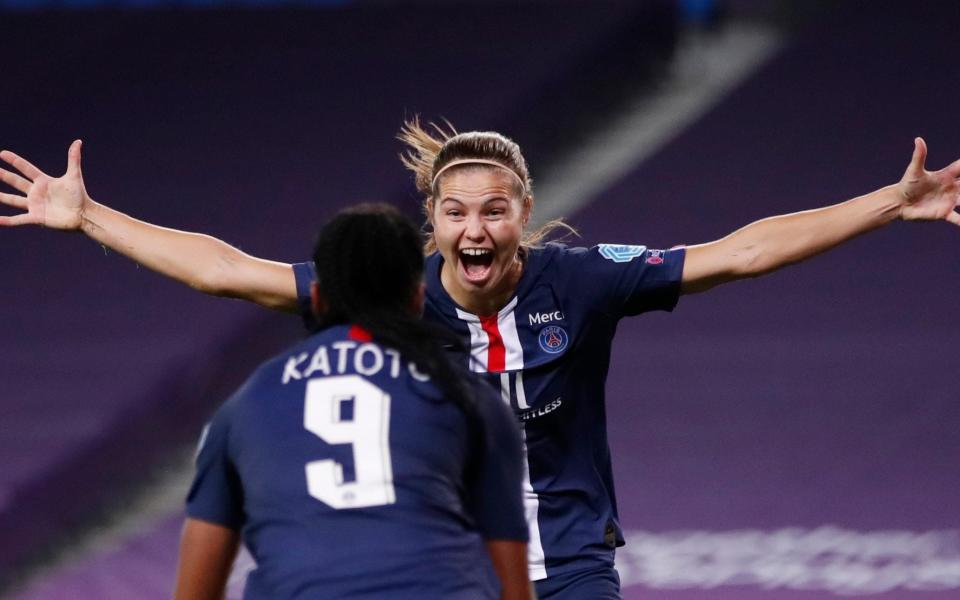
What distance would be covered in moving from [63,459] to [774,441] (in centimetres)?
376

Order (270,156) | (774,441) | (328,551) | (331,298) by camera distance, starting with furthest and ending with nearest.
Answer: (270,156) → (774,441) → (331,298) → (328,551)

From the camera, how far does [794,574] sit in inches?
271

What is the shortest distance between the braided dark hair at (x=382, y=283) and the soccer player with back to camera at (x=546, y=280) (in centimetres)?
129

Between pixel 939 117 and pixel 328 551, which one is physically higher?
pixel 939 117

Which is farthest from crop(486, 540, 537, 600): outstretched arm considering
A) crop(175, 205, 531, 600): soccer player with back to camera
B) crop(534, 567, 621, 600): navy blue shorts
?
crop(534, 567, 621, 600): navy blue shorts

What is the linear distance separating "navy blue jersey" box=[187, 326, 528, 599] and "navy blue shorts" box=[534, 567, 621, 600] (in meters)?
1.19

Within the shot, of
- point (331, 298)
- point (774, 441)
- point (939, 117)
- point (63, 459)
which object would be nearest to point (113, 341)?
point (63, 459)

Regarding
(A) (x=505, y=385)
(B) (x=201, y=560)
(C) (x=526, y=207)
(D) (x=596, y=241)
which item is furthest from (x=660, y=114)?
(B) (x=201, y=560)

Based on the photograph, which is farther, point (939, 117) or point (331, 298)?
point (939, 117)

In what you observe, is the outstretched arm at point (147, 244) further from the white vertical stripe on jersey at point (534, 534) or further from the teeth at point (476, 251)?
the white vertical stripe on jersey at point (534, 534)

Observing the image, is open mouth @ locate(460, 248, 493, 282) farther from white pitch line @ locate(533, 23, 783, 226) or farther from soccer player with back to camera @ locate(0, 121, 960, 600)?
white pitch line @ locate(533, 23, 783, 226)

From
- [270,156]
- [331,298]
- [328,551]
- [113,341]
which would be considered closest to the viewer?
[328,551]

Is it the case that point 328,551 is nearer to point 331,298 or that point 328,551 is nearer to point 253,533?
point 253,533

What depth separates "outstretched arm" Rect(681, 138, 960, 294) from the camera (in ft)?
13.0
